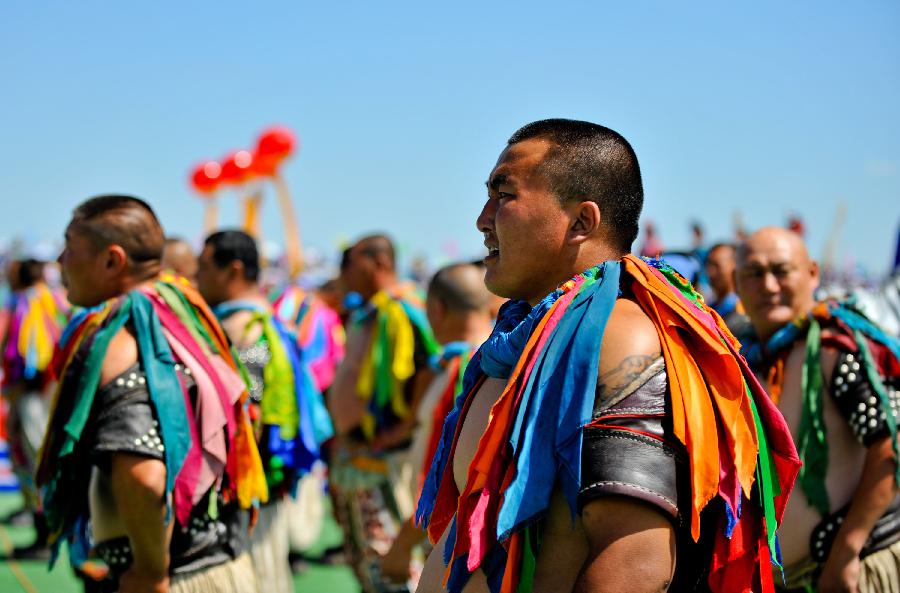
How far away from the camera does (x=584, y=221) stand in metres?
2.23

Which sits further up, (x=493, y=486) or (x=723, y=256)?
(x=493, y=486)

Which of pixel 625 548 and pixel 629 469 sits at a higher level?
pixel 629 469

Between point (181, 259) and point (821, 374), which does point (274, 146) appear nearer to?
point (181, 259)

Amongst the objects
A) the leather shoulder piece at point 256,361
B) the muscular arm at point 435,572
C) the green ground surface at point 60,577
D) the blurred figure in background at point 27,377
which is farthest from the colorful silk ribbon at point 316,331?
the muscular arm at point 435,572

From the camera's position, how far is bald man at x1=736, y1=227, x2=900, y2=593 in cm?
363

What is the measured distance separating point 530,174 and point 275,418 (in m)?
3.15

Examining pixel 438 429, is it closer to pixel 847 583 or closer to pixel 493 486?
pixel 847 583

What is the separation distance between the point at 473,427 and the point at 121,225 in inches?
84.0

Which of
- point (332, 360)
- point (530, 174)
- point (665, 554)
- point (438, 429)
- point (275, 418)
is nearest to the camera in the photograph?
point (665, 554)

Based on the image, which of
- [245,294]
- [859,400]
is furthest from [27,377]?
[859,400]

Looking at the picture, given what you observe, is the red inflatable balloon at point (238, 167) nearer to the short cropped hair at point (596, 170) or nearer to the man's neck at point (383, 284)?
the man's neck at point (383, 284)

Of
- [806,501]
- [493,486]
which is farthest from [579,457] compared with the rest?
[806,501]

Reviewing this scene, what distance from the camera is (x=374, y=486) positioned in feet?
22.1

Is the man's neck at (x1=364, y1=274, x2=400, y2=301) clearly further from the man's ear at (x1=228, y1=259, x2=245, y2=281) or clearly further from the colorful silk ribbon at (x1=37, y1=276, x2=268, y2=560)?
the colorful silk ribbon at (x1=37, y1=276, x2=268, y2=560)
